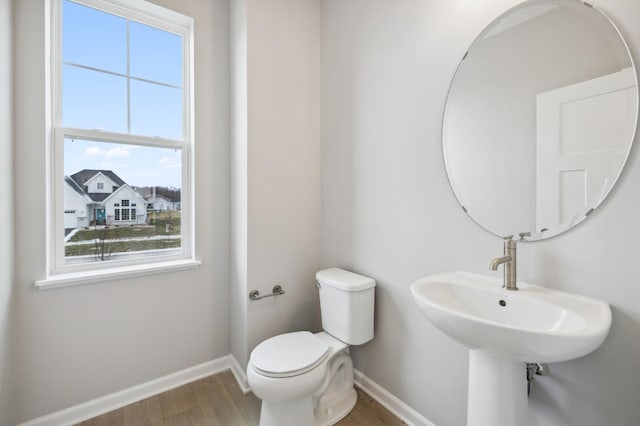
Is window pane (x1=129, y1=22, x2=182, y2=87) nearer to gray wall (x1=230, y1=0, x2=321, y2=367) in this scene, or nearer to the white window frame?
the white window frame

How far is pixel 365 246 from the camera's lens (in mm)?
1750

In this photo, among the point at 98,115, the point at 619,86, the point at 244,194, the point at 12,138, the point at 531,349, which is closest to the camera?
the point at 531,349

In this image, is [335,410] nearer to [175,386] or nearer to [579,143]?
[175,386]

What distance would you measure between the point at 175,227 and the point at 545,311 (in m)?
2.05

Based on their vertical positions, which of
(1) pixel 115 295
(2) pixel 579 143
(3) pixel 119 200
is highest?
(2) pixel 579 143

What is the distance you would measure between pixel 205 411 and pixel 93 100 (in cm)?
196

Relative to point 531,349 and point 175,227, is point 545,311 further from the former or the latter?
point 175,227

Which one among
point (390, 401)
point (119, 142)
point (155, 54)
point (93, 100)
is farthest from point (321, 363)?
point (155, 54)

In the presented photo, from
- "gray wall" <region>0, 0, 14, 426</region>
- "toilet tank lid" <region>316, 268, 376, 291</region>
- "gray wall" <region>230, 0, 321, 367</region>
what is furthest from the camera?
"gray wall" <region>230, 0, 321, 367</region>

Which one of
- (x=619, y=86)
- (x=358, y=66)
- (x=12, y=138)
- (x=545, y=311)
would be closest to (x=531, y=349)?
(x=545, y=311)

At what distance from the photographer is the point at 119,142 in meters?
1.72

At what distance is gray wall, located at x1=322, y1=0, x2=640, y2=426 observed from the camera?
880mm

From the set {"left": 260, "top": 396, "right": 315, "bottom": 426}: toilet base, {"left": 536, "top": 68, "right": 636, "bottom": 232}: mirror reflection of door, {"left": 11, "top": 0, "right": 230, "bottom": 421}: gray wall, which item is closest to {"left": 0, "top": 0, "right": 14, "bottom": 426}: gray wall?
{"left": 11, "top": 0, "right": 230, "bottom": 421}: gray wall

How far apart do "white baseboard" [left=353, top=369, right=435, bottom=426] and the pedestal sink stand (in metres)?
0.53
